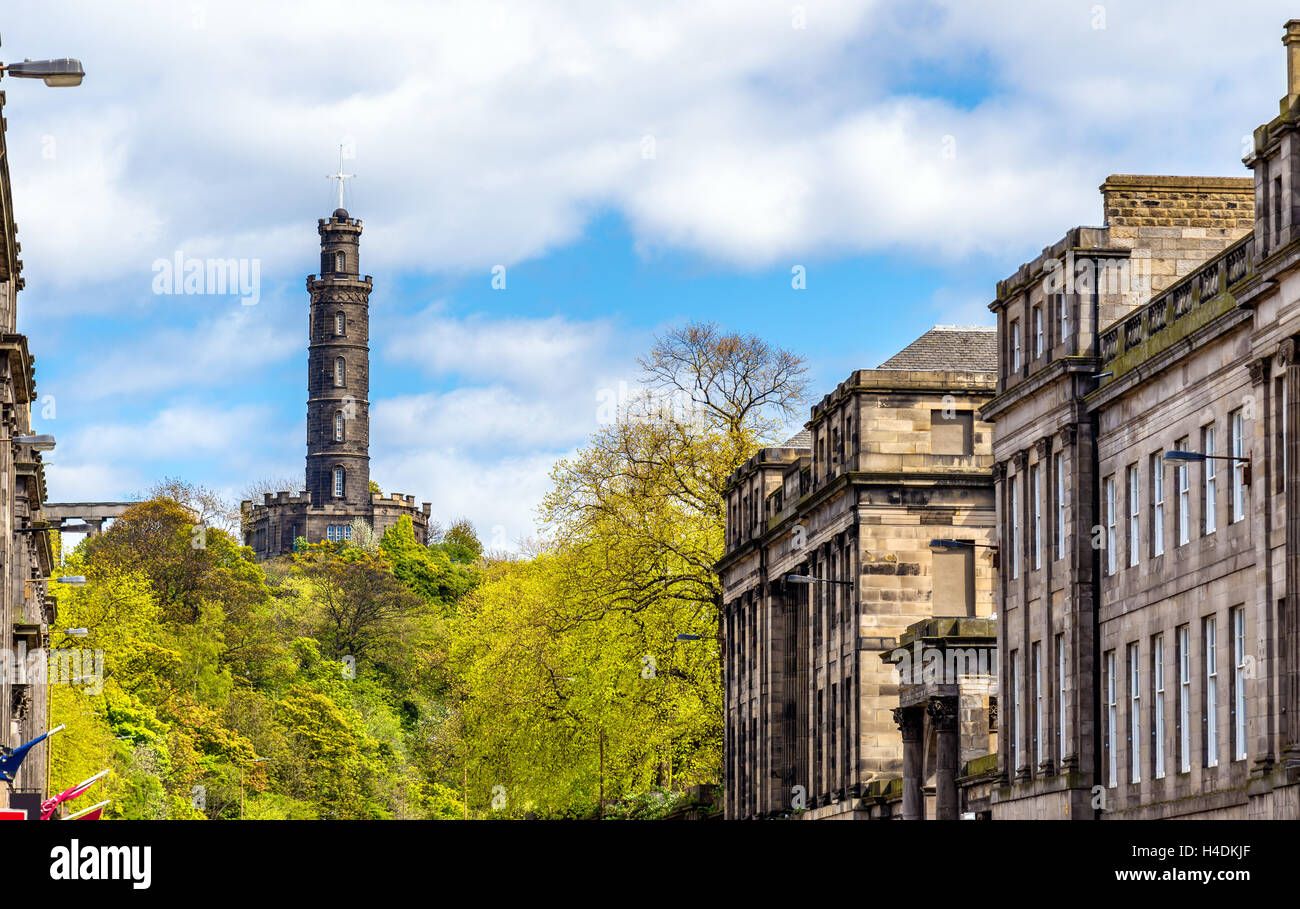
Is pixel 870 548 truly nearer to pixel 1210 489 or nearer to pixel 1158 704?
pixel 1158 704

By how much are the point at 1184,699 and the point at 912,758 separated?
15.0 m

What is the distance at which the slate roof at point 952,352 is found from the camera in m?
69.9

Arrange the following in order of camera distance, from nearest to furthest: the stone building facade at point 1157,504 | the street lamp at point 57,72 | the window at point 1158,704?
1. the street lamp at point 57,72
2. the stone building facade at point 1157,504
3. the window at point 1158,704

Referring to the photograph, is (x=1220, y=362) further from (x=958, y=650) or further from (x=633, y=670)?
(x=633, y=670)

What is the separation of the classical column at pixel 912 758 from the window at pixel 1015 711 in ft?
18.2


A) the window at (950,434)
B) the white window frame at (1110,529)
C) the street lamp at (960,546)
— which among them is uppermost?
the window at (950,434)

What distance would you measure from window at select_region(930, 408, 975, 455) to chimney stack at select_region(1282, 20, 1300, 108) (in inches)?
966

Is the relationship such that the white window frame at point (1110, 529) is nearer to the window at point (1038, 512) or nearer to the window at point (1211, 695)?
the window at point (1038, 512)

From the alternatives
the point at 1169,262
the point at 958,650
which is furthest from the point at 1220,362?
the point at 958,650

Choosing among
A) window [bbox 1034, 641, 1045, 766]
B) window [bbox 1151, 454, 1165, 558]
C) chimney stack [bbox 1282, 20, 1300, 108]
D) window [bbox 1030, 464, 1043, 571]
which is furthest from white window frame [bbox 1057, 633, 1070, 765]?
chimney stack [bbox 1282, 20, 1300, 108]

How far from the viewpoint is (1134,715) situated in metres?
45.4

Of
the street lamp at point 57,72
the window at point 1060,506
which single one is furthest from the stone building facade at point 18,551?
the window at point 1060,506

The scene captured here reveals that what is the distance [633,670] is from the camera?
76875 mm
